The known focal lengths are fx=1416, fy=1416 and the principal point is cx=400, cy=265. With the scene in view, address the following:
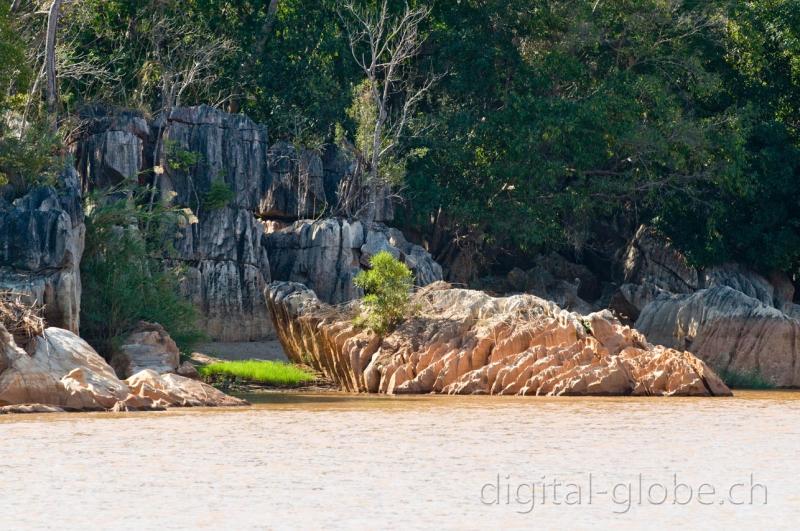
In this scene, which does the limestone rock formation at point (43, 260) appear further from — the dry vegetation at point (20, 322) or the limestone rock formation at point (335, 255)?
the limestone rock formation at point (335, 255)

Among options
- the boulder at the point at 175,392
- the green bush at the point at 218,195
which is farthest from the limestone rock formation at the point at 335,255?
the boulder at the point at 175,392

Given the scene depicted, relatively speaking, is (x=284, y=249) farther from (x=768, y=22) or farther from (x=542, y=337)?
(x=768, y=22)

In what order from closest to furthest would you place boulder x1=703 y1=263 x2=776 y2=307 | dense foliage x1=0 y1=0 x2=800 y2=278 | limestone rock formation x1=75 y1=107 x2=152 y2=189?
limestone rock formation x1=75 y1=107 x2=152 y2=189, dense foliage x1=0 y1=0 x2=800 y2=278, boulder x1=703 y1=263 x2=776 y2=307

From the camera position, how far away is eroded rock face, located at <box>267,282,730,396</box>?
74.0 feet

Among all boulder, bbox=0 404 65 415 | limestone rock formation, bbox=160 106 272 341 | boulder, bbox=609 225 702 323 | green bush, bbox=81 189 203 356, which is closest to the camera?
boulder, bbox=0 404 65 415

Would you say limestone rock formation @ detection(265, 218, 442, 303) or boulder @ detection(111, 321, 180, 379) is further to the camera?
limestone rock formation @ detection(265, 218, 442, 303)

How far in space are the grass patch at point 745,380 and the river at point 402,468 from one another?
6814 millimetres

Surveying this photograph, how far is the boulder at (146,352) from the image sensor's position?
22.6m

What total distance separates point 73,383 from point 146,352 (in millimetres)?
4334

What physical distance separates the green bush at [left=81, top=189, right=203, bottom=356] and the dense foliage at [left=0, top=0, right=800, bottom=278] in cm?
1025

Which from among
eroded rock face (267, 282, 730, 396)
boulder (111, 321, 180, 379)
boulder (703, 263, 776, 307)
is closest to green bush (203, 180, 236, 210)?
eroded rock face (267, 282, 730, 396)

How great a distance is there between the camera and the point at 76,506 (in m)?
10.7

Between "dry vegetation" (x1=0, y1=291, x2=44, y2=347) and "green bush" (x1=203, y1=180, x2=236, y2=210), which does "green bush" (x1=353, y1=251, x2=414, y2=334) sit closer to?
"dry vegetation" (x1=0, y1=291, x2=44, y2=347)

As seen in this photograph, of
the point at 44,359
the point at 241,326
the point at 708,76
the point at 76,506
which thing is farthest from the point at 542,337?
the point at 708,76
